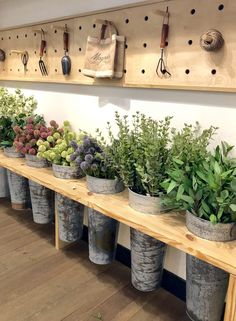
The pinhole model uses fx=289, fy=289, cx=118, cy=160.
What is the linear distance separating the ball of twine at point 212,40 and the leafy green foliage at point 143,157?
1.07 feet

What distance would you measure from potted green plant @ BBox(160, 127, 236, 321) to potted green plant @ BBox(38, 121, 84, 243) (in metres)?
0.66

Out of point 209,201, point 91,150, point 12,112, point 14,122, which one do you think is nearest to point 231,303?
point 209,201

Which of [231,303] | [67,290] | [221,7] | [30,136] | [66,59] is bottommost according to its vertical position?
[67,290]

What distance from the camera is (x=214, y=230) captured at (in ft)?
3.49

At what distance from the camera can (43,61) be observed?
1974 millimetres

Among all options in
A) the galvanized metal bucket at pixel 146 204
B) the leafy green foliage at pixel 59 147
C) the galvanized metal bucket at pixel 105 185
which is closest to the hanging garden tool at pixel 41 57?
the leafy green foliage at pixel 59 147

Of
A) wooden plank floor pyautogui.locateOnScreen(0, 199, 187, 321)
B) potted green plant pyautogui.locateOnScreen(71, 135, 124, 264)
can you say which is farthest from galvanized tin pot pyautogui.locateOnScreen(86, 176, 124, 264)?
wooden plank floor pyautogui.locateOnScreen(0, 199, 187, 321)

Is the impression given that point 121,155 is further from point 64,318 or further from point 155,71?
point 64,318

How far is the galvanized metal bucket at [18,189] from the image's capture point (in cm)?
222

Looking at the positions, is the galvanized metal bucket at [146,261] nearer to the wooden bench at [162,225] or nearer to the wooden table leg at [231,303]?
the wooden bench at [162,225]

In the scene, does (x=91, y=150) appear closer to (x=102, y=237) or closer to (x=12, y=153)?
(x=102, y=237)

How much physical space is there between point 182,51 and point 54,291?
1.38m

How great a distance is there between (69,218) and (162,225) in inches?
31.4

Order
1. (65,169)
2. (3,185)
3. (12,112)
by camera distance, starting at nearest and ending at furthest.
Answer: (65,169) < (12,112) < (3,185)
